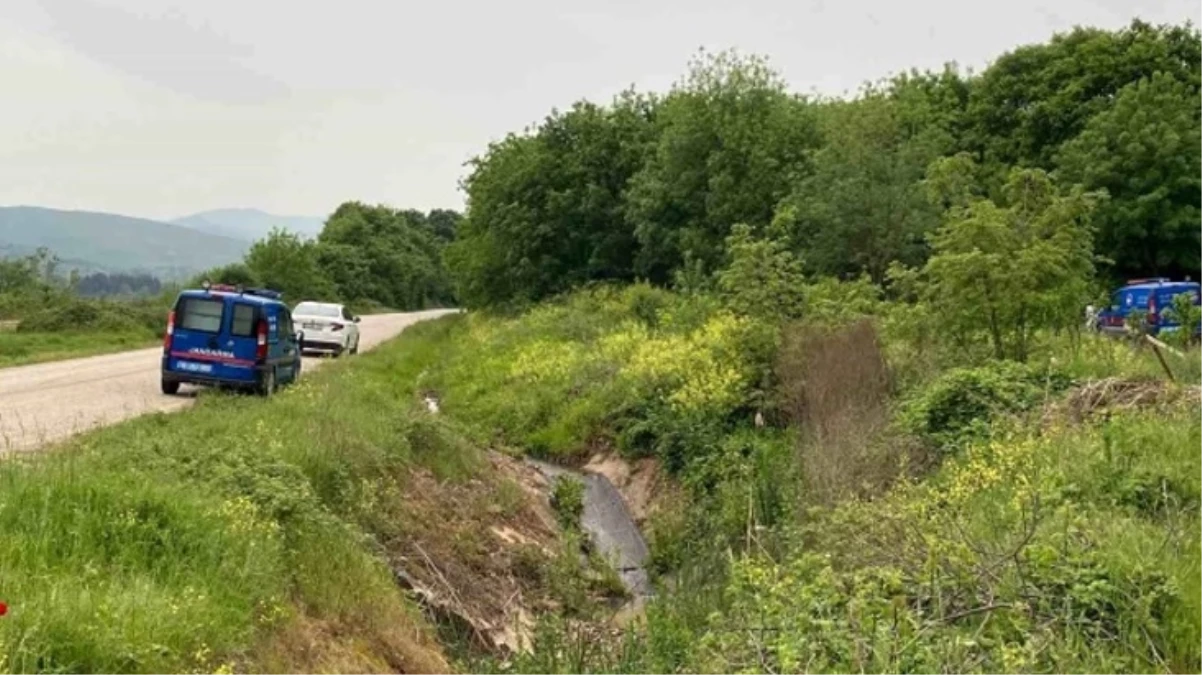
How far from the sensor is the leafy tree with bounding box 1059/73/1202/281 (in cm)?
3262

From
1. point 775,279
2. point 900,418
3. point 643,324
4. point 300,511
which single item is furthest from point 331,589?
point 643,324

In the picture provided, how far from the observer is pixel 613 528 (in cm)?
1503

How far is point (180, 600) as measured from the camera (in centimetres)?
573

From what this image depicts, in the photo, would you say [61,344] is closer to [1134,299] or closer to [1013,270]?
[1013,270]

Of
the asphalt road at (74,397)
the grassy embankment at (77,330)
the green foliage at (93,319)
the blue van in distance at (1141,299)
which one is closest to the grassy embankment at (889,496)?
the asphalt road at (74,397)

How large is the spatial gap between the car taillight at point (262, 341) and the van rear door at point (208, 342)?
11 cm

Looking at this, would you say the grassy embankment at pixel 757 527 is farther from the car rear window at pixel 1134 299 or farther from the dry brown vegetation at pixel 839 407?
the car rear window at pixel 1134 299

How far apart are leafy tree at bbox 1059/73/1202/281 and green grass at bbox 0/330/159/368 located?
3063cm

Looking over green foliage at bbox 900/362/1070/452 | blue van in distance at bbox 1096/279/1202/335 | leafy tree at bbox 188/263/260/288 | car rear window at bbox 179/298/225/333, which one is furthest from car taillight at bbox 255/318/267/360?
leafy tree at bbox 188/263/260/288

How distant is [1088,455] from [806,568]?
3518mm

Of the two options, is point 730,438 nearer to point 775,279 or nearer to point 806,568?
point 775,279

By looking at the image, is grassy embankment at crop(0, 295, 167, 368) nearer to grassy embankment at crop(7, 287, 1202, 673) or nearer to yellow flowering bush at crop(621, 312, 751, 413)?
grassy embankment at crop(7, 287, 1202, 673)

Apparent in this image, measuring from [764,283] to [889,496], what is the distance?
31.2 feet

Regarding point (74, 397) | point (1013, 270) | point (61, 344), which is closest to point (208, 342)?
point (74, 397)
